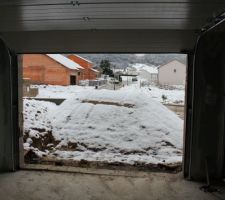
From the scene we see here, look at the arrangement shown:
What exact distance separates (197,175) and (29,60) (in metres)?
27.4

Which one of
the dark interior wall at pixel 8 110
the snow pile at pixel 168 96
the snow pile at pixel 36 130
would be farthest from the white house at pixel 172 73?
the dark interior wall at pixel 8 110

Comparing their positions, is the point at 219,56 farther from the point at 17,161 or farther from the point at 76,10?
the point at 17,161

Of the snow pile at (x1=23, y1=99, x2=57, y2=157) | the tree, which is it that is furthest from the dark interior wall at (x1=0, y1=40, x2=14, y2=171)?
the tree

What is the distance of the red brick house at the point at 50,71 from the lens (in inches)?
1082

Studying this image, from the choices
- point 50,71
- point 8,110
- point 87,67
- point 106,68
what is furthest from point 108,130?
point 87,67

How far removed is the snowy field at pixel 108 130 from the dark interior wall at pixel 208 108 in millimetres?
1571

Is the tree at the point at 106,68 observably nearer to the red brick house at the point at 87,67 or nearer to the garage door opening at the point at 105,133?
the red brick house at the point at 87,67

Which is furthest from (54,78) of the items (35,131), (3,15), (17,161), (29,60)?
(3,15)

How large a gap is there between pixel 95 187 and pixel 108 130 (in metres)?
4.93

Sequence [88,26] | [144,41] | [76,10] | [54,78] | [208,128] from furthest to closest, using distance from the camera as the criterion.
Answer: [54,78], [208,128], [144,41], [88,26], [76,10]

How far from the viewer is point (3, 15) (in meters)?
3.07

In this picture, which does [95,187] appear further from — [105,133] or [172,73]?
[172,73]

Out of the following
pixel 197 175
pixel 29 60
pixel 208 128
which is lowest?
pixel 197 175

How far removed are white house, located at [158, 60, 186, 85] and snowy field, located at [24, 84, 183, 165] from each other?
1115 inches
